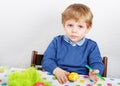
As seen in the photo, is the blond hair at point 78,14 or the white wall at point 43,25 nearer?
the blond hair at point 78,14

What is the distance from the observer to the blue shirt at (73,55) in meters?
1.20

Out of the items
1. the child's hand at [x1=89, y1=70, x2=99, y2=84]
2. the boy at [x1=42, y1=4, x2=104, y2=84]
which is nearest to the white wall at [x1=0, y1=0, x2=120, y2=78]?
the boy at [x1=42, y1=4, x2=104, y2=84]

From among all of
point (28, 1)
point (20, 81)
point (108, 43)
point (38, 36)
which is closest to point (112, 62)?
point (108, 43)

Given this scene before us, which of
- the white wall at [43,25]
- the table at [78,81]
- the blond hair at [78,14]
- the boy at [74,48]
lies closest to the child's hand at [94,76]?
the table at [78,81]

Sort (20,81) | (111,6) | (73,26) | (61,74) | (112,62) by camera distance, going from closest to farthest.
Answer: (20,81) → (61,74) → (73,26) → (111,6) → (112,62)

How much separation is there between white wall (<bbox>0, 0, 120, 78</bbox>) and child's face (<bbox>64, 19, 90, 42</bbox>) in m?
0.21

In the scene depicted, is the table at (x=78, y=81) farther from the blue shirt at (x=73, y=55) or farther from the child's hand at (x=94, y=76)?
the blue shirt at (x=73, y=55)

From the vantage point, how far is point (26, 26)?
1.41 m

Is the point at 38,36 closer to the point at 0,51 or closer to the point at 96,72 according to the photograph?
the point at 0,51

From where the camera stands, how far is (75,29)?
1150 millimetres

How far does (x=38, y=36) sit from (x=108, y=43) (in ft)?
1.16

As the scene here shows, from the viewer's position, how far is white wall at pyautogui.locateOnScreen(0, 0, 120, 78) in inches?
53.4

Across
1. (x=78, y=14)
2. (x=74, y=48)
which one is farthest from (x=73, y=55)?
(x=78, y=14)

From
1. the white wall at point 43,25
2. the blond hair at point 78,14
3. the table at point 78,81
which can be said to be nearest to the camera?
the table at point 78,81
